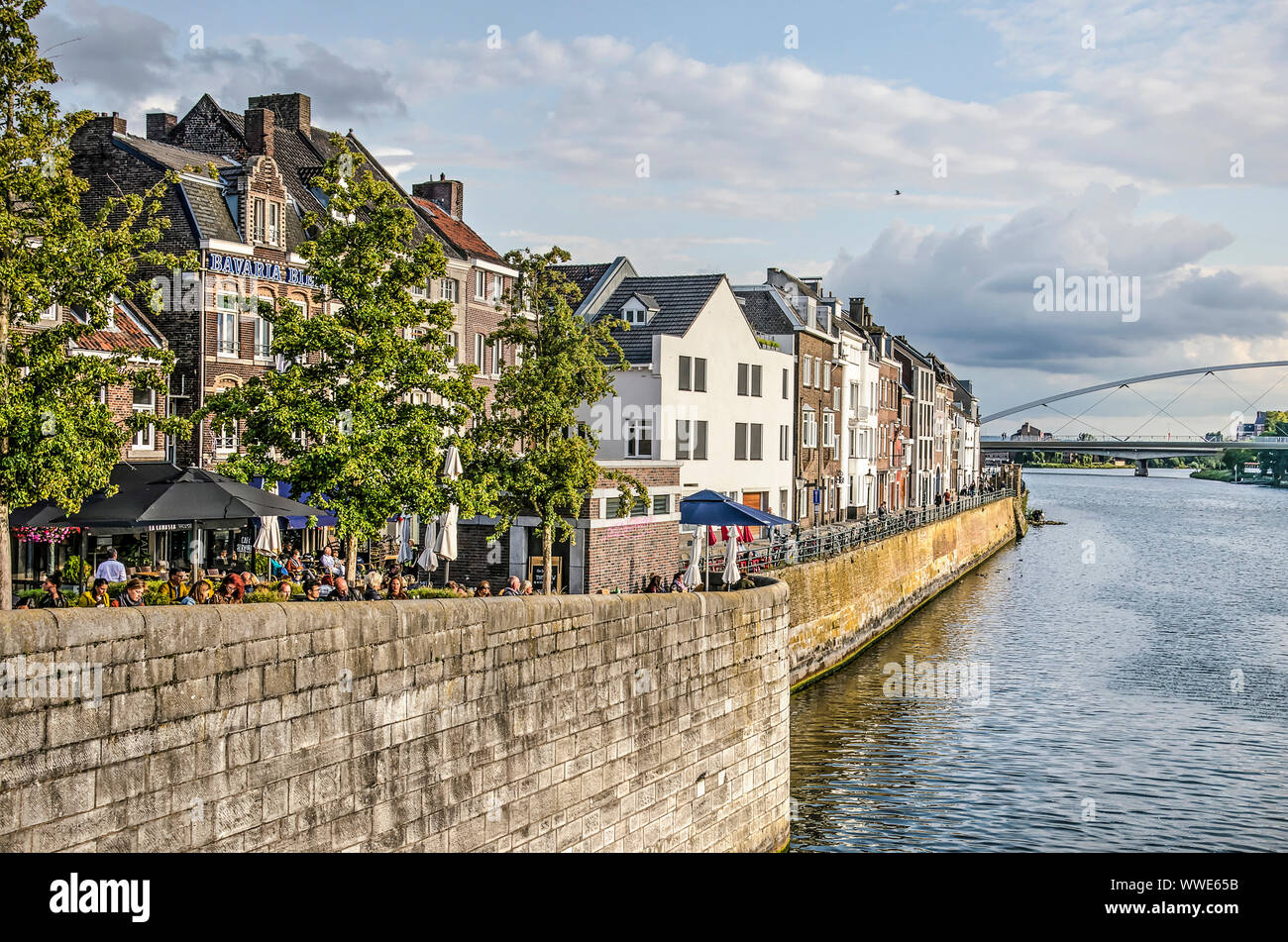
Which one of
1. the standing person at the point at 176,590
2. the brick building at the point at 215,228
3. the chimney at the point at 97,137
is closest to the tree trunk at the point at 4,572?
the standing person at the point at 176,590

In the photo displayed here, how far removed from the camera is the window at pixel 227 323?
1489 inches

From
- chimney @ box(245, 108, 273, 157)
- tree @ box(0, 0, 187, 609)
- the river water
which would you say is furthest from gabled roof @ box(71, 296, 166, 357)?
the river water

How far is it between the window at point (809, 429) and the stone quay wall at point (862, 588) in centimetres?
721

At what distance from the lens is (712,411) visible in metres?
49.8

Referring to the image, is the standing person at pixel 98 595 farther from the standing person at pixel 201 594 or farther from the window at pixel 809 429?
the window at pixel 809 429

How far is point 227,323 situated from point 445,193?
22745 mm

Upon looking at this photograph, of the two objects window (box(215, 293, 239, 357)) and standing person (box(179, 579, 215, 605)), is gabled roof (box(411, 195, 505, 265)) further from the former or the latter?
standing person (box(179, 579, 215, 605))

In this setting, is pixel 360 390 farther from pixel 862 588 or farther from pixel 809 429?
pixel 809 429

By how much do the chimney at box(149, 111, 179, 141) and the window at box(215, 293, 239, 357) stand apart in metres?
12.8

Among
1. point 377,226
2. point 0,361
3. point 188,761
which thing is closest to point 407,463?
point 377,226

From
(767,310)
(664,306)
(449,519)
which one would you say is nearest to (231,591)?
(449,519)

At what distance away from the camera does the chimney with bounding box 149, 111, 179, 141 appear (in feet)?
155
